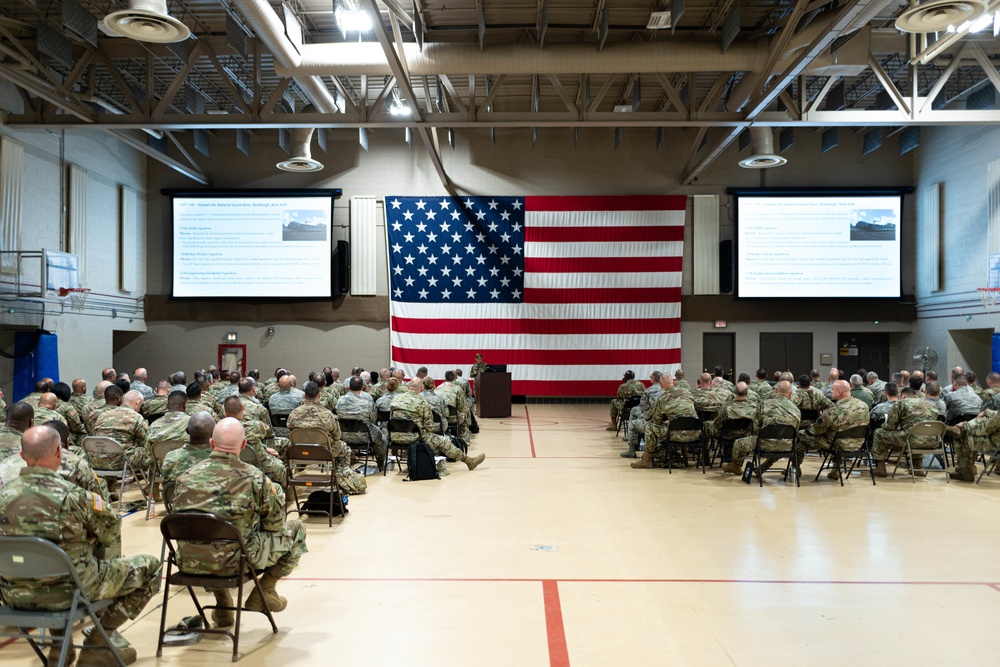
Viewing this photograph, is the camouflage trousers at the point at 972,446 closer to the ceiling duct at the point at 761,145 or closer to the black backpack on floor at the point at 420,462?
the black backpack on floor at the point at 420,462

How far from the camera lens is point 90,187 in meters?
16.9

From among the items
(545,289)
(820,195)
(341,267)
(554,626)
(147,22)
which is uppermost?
(820,195)

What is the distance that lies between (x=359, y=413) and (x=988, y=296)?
1499cm

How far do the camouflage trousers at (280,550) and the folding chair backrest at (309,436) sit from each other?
299 centimetres

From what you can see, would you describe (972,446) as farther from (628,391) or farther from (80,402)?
(80,402)

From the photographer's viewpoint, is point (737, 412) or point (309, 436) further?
point (737, 412)

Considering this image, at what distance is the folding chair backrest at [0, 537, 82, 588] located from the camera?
3.05m

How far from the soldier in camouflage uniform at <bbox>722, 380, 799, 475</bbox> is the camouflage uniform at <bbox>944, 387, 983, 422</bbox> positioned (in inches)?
114

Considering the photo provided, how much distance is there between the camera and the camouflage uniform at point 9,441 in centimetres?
541

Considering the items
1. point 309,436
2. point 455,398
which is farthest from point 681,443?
point 309,436

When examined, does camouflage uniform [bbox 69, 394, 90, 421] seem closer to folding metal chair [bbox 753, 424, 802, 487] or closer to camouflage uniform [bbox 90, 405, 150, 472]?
camouflage uniform [bbox 90, 405, 150, 472]

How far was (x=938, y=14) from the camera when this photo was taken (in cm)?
795

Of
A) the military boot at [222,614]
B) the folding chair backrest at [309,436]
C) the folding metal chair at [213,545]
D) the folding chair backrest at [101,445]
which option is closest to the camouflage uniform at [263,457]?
the folding chair backrest at [309,436]

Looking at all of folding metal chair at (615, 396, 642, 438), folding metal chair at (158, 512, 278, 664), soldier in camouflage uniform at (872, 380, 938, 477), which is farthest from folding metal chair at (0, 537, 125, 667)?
folding metal chair at (615, 396, 642, 438)
